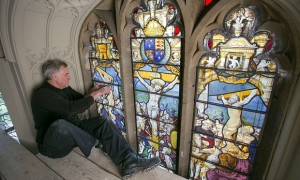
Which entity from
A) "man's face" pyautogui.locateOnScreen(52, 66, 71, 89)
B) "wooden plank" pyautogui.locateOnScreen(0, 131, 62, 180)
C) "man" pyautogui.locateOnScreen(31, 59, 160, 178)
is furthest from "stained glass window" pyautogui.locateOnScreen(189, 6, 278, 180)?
"wooden plank" pyautogui.locateOnScreen(0, 131, 62, 180)

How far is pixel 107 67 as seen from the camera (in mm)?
1919

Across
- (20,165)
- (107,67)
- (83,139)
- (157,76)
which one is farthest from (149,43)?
(20,165)

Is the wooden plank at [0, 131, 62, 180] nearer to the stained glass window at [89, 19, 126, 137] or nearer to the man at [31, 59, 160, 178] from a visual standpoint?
the man at [31, 59, 160, 178]

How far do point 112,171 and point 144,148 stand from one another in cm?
73

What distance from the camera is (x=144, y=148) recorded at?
1998mm

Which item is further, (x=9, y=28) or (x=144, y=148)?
(x=144, y=148)

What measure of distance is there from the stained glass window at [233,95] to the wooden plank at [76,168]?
0.91 metres

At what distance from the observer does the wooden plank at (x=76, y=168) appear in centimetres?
127

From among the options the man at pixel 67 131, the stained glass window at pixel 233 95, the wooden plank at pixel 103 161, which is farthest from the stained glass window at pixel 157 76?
the wooden plank at pixel 103 161

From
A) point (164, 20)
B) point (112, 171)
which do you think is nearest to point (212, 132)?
point (112, 171)

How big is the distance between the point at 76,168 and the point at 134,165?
51cm

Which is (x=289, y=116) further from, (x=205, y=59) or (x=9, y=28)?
(x=9, y=28)

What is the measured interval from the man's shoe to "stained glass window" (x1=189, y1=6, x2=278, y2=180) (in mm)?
537

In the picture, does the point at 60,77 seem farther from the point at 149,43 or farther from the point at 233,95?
the point at 233,95
